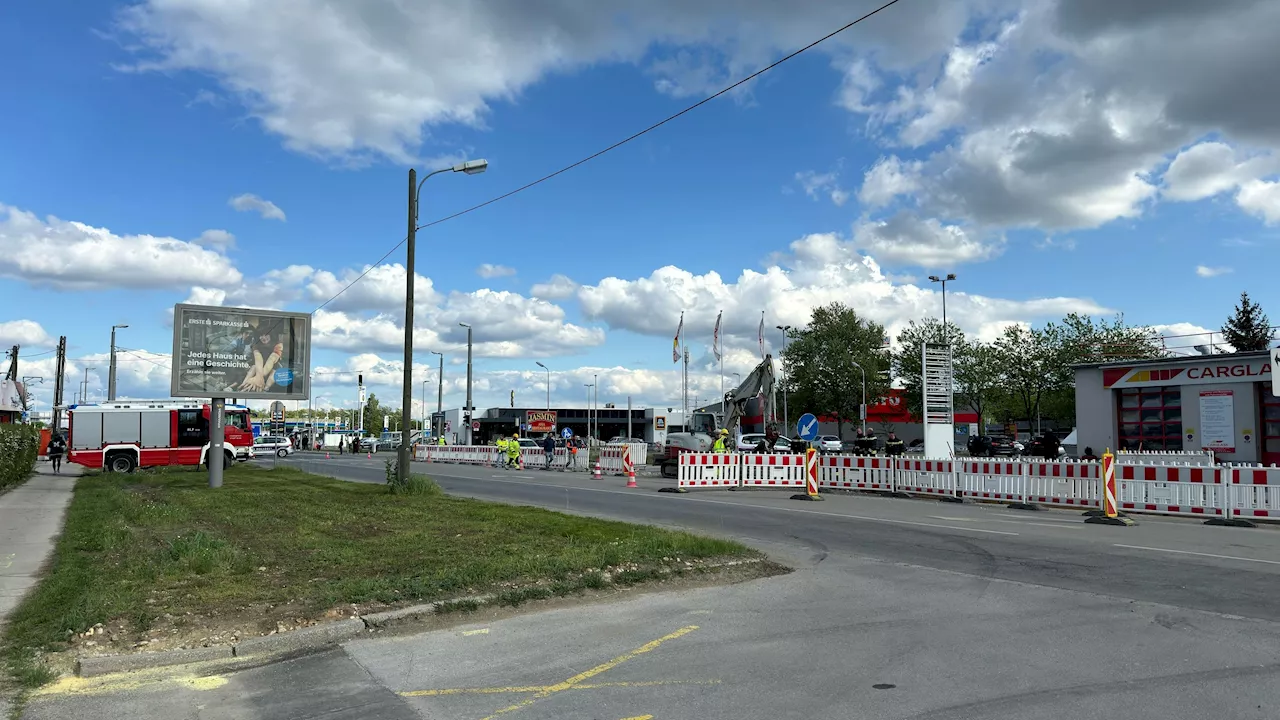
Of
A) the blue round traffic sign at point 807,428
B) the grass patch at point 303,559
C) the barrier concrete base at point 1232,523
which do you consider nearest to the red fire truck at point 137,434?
the grass patch at point 303,559

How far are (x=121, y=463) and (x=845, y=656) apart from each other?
35600 mm

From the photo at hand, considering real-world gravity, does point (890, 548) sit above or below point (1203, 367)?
below

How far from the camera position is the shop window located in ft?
115

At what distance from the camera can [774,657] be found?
6.74m

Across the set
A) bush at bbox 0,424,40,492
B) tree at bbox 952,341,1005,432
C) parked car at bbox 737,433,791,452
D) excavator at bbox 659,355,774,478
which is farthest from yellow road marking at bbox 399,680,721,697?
tree at bbox 952,341,1005,432

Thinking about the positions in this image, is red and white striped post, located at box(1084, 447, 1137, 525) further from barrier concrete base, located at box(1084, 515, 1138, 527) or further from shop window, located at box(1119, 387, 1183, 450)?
shop window, located at box(1119, 387, 1183, 450)

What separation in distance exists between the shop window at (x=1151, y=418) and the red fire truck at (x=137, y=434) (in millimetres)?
37441

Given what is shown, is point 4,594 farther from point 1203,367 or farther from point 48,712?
point 1203,367

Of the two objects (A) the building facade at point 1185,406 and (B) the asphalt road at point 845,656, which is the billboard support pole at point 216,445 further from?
(A) the building facade at point 1185,406

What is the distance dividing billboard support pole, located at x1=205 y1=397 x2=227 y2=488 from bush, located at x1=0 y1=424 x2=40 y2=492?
16.7ft

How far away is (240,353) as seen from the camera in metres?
26.3

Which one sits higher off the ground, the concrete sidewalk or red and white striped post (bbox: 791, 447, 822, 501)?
red and white striped post (bbox: 791, 447, 822, 501)

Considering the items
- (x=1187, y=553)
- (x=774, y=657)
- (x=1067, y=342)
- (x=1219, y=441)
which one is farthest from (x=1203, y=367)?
(x=774, y=657)

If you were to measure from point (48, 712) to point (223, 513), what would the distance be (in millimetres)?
12148
